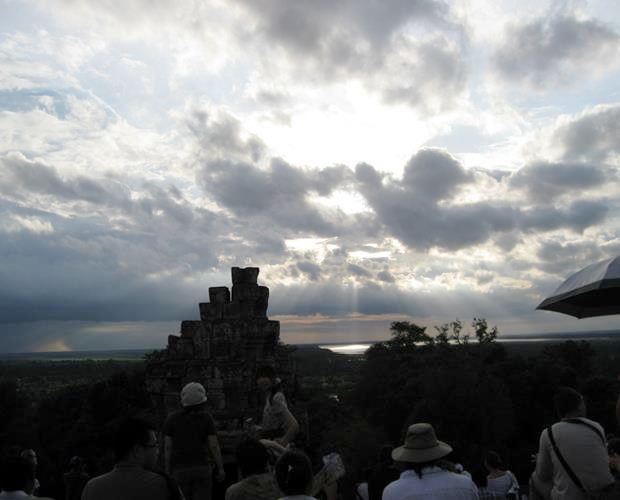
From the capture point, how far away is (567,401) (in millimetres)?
4008

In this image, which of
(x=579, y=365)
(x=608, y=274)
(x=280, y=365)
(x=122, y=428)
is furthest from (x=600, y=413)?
(x=122, y=428)

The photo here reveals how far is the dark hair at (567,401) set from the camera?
3.99 metres

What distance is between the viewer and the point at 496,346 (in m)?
39.5

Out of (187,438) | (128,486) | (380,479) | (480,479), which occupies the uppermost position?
(128,486)

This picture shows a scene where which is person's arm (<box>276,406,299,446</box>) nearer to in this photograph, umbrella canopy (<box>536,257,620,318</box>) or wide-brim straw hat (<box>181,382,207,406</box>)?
wide-brim straw hat (<box>181,382,207,406</box>)

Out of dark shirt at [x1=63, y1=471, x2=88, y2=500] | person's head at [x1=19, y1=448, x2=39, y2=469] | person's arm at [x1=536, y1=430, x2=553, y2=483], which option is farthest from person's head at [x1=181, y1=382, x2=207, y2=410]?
dark shirt at [x1=63, y1=471, x2=88, y2=500]

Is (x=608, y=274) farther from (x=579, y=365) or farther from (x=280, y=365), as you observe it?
(x=579, y=365)

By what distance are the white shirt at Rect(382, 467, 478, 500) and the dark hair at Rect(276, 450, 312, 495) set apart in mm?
537

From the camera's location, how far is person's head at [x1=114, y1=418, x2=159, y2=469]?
3.40 meters

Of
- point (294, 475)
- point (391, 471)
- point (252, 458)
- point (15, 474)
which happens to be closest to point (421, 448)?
A: point (294, 475)

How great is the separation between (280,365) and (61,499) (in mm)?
23333

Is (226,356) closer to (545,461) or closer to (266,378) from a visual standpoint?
(266,378)

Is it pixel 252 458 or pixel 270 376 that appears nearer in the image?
pixel 252 458

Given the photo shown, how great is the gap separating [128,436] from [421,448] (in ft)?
5.82
